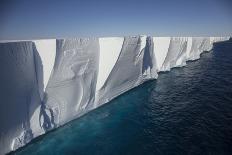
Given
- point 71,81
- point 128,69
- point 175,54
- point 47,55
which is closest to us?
point 47,55

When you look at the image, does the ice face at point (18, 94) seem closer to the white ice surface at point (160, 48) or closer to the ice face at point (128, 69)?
the ice face at point (128, 69)

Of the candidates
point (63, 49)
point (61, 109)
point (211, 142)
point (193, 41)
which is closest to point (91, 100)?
point (61, 109)

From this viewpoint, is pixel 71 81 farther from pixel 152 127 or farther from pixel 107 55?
pixel 152 127

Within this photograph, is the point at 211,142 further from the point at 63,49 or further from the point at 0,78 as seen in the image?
the point at 0,78

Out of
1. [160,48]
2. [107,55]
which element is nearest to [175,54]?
[160,48]

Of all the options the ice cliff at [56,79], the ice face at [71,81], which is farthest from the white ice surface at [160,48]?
the ice face at [71,81]

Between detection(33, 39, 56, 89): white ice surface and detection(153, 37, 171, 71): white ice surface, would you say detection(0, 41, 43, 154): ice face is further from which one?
detection(153, 37, 171, 71): white ice surface
